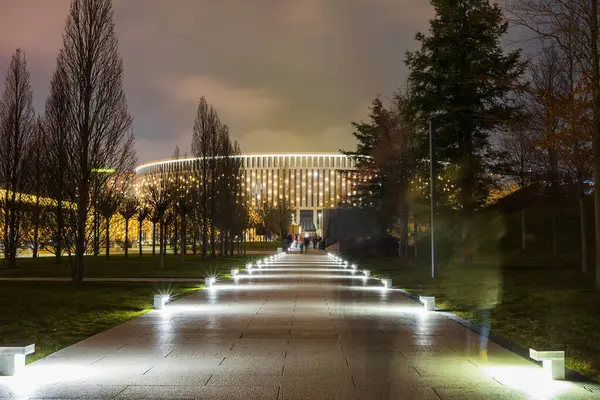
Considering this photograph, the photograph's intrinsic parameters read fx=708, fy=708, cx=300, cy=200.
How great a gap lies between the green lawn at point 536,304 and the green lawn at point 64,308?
8057 millimetres

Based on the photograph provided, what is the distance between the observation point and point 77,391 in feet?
26.2

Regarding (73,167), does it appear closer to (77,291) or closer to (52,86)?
(52,86)

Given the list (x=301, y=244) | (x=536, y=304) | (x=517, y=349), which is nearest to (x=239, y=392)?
(x=517, y=349)

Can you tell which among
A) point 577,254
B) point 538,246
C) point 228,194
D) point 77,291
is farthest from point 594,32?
point 228,194

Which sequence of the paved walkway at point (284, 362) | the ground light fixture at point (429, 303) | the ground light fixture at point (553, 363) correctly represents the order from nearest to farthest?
the paved walkway at point (284, 362) < the ground light fixture at point (553, 363) < the ground light fixture at point (429, 303)

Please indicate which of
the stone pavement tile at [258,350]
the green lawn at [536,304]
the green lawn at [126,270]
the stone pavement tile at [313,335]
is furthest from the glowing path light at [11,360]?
the green lawn at [126,270]

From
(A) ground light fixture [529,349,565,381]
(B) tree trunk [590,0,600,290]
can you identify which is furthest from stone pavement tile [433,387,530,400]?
(B) tree trunk [590,0,600,290]

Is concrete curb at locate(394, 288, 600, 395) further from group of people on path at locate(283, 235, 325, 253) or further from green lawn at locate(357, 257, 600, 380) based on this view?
group of people on path at locate(283, 235, 325, 253)

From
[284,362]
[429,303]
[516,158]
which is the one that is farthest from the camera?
[516,158]

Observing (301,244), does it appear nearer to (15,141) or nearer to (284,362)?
(15,141)

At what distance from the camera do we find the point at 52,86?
28.9 m

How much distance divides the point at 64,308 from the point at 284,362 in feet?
34.7

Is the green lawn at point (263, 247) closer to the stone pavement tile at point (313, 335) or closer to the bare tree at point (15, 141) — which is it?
the bare tree at point (15, 141)

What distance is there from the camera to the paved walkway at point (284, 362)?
317 inches
